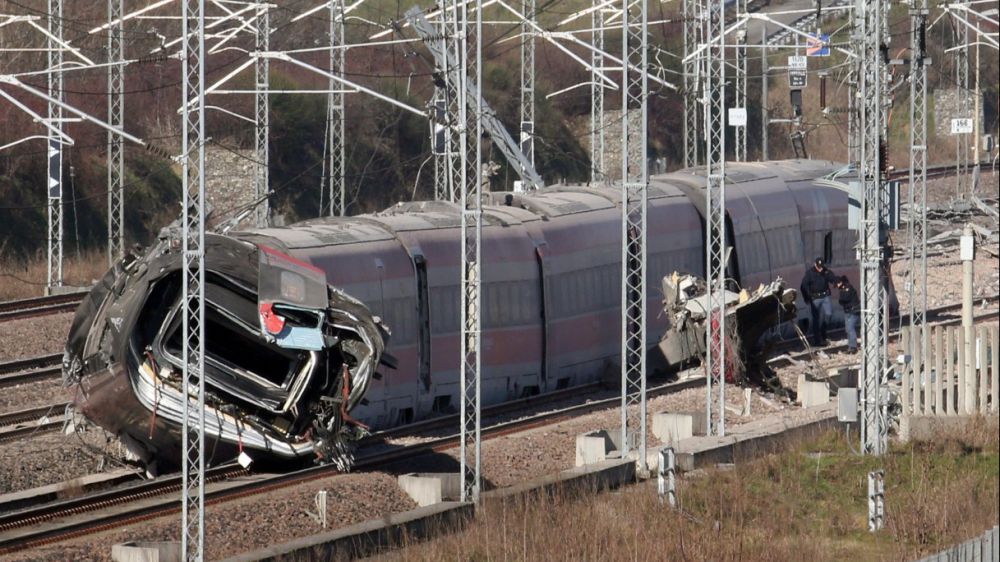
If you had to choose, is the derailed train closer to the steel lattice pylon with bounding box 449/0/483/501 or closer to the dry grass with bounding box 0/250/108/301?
the steel lattice pylon with bounding box 449/0/483/501

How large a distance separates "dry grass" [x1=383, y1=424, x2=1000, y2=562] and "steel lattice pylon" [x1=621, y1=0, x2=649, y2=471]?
66.6 inches

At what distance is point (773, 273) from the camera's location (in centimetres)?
3441

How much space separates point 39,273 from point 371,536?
24.9 m

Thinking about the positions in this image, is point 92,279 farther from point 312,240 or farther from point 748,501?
point 748,501

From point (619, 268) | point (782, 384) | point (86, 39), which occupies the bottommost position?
point (782, 384)

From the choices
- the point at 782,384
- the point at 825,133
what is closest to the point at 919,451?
the point at 782,384

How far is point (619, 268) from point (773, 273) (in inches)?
219

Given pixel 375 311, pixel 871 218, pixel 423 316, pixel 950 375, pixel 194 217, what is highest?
pixel 194 217

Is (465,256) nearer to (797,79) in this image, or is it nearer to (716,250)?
(716,250)

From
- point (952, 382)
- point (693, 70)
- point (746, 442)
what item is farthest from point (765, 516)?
point (693, 70)

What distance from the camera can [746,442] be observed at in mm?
21812

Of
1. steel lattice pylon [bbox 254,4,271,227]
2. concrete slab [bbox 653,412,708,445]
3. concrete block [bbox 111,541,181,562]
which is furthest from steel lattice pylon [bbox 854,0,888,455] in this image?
steel lattice pylon [bbox 254,4,271,227]

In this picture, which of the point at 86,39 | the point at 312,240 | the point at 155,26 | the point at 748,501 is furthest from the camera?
the point at 155,26

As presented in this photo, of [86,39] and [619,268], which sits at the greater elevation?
[86,39]
